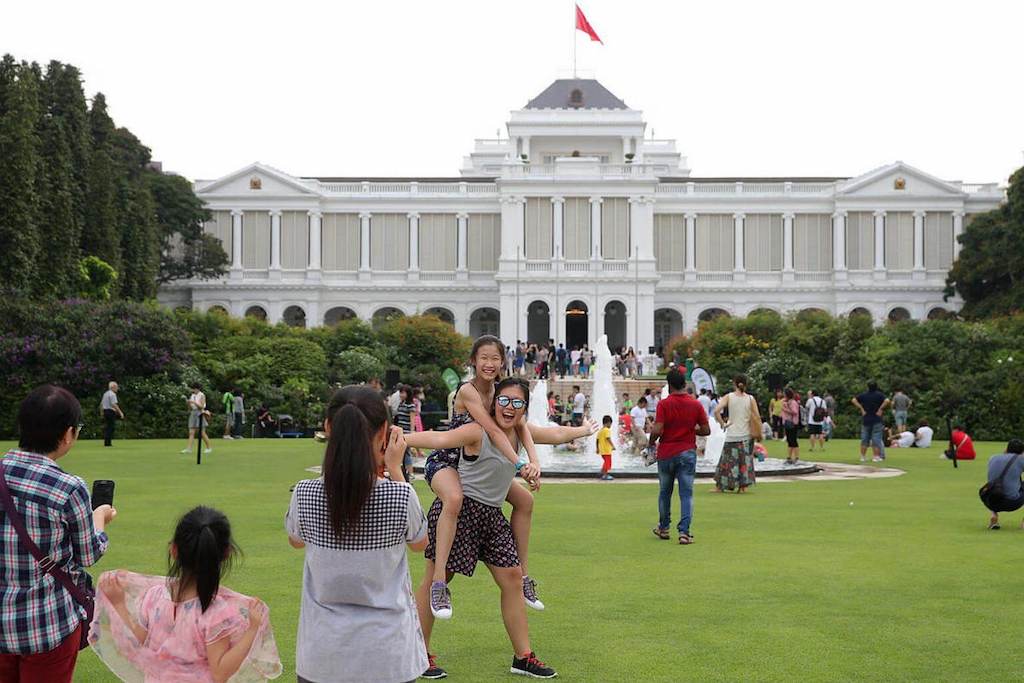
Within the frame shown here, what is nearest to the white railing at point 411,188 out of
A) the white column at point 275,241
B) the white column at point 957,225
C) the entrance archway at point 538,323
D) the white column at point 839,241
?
the white column at point 275,241

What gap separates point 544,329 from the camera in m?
72.8

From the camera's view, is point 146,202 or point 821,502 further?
point 146,202

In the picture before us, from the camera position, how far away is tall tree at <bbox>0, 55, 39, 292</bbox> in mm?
35844

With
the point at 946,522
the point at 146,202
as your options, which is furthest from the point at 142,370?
the point at 946,522

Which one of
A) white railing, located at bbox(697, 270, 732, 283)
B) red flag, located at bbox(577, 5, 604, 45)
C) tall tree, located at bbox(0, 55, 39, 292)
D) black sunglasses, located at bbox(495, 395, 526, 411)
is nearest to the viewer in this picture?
black sunglasses, located at bbox(495, 395, 526, 411)

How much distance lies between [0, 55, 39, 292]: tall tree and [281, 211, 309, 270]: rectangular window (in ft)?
120

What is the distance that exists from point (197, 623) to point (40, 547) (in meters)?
0.75

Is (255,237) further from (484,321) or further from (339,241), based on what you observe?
(484,321)

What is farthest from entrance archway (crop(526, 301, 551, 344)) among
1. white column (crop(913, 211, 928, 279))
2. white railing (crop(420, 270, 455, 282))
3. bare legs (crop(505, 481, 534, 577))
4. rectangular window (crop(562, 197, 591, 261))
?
bare legs (crop(505, 481, 534, 577))

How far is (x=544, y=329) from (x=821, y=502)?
2222 inches

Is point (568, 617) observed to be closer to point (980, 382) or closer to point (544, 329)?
point (980, 382)

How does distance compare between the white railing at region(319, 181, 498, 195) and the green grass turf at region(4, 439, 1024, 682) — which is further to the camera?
the white railing at region(319, 181, 498, 195)

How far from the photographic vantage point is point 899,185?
72.5m

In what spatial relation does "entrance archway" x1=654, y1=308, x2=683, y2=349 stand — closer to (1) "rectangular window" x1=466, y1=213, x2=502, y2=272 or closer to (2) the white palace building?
(2) the white palace building
